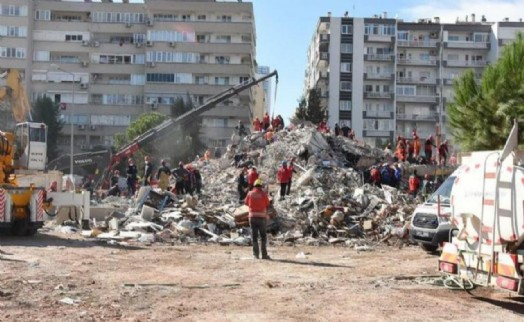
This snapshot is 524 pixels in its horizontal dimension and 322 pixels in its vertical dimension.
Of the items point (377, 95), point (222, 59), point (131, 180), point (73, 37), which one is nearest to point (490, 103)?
point (131, 180)

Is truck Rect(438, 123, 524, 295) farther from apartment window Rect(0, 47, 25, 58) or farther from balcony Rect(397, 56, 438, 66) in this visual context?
balcony Rect(397, 56, 438, 66)

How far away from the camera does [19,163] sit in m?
19.1

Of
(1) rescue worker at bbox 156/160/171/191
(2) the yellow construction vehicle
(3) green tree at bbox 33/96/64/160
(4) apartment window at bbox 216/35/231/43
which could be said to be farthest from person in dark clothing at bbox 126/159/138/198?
(4) apartment window at bbox 216/35/231/43

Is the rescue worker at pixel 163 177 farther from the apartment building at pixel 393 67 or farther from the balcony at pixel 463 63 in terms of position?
the balcony at pixel 463 63

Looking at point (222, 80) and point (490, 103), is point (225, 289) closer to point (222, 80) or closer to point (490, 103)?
point (490, 103)

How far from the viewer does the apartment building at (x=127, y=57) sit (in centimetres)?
7181

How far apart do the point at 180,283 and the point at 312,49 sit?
8603 cm

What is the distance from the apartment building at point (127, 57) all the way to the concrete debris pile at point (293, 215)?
43561mm

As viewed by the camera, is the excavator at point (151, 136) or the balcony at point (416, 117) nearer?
the excavator at point (151, 136)

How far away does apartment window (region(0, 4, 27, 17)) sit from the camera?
72.6 m

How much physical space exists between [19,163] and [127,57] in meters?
56.4

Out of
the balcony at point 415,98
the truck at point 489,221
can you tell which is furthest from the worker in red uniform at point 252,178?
the balcony at point 415,98

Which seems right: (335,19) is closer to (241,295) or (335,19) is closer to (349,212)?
(349,212)

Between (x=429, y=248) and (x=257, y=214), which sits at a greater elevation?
(x=257, y=214)
